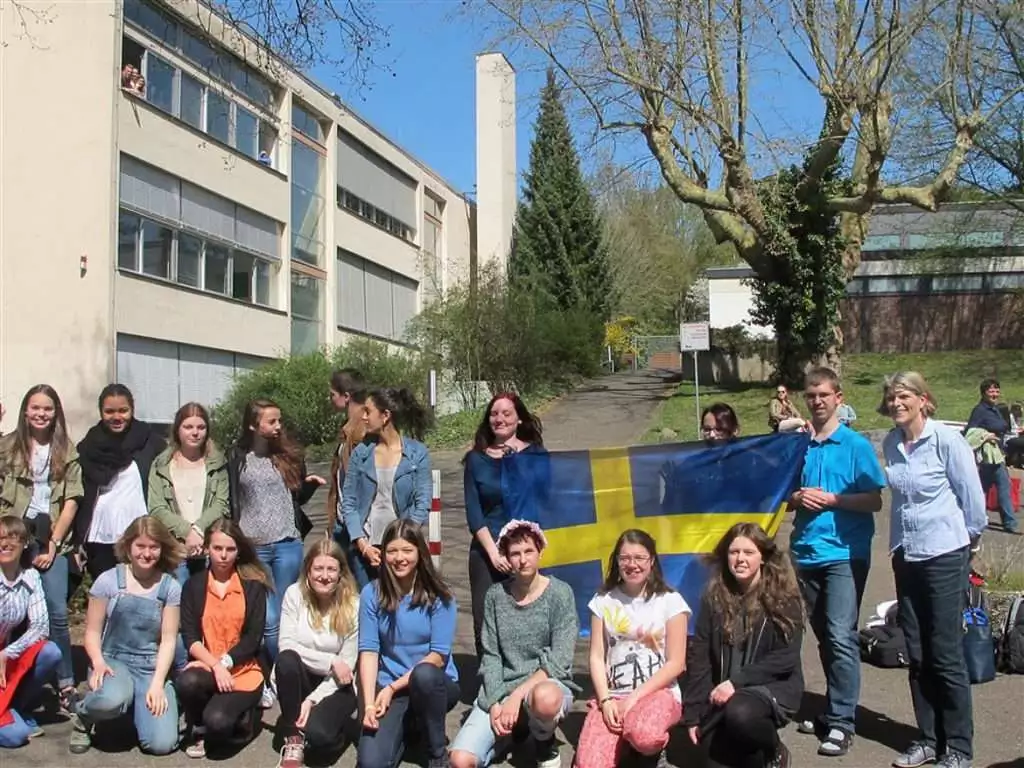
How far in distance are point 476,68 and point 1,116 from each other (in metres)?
25.2

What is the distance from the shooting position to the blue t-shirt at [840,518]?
5.58m

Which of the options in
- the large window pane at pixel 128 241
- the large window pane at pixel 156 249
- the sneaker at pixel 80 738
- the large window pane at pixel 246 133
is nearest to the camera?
the sneaker at pixel 80 738

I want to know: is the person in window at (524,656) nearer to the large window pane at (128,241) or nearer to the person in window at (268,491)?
the person in window at (268,491)

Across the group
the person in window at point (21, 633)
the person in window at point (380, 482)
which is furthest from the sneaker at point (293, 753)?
the person in window at point (21, 633)

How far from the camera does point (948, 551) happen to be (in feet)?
16.8

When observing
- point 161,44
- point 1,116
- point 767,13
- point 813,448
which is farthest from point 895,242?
point 813,448

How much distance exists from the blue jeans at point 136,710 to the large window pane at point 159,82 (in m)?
21.6

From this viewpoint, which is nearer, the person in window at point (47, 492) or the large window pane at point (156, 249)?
the person in window at point (47, 492)

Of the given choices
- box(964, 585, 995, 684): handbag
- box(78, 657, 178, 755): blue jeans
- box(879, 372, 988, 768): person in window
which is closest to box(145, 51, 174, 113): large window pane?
box(78, 657, 178, 755): blue jeans

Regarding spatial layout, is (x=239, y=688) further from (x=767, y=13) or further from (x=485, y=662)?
(x=767, y=13)

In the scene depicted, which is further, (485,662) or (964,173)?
(964,173)

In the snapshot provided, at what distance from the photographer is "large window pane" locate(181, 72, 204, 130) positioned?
25766mm

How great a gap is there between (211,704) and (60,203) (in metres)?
20.3

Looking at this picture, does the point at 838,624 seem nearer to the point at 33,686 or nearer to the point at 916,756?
the point at 916,756
